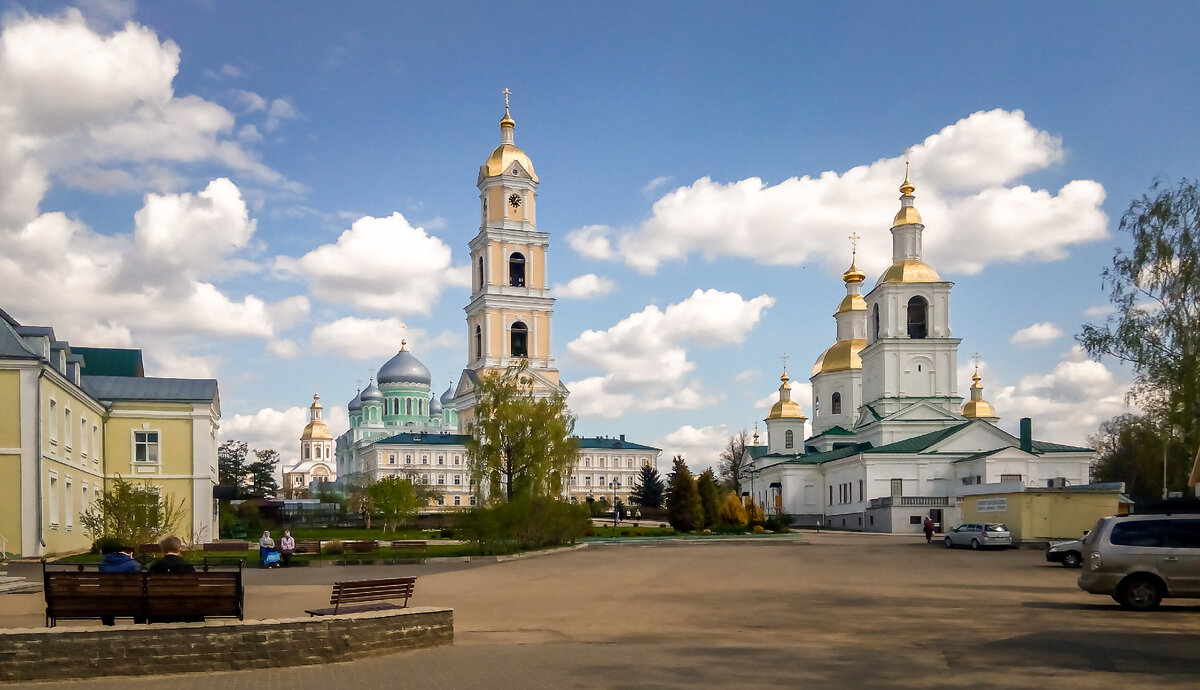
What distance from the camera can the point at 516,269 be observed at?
3809 inches

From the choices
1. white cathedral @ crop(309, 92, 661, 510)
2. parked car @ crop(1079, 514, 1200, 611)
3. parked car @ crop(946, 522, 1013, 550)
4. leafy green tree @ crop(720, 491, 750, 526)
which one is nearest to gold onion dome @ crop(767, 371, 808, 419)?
white cathedral @ crop(309, 92, 661, 510)

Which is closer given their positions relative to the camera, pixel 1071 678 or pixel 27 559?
pixel 1071 678

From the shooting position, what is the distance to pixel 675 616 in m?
17.4

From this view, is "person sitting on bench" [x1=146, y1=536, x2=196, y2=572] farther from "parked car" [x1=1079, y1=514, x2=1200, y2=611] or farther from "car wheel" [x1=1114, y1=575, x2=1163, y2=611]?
"car wheel" [x1=1114, y1=575, x2=1163, y2=611]

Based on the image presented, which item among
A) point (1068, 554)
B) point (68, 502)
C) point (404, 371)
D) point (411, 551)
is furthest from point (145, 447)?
point (404, 371)

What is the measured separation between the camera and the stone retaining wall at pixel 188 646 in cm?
1152

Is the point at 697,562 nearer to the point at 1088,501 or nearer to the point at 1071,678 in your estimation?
the point at 1088,501

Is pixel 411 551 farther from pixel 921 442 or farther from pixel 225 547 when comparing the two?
pixel 921 442

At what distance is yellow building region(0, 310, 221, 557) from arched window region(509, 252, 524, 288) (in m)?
45.2

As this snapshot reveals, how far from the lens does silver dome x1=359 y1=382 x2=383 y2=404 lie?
463 ft

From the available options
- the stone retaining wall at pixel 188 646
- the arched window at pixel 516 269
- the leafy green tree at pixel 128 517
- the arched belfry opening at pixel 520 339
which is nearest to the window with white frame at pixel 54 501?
the leafy green tree at pixel 128 517

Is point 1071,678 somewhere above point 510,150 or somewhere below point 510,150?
below

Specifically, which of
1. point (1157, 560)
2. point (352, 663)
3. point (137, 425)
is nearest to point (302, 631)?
point (352, 663)

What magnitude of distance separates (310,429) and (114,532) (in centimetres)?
14471
